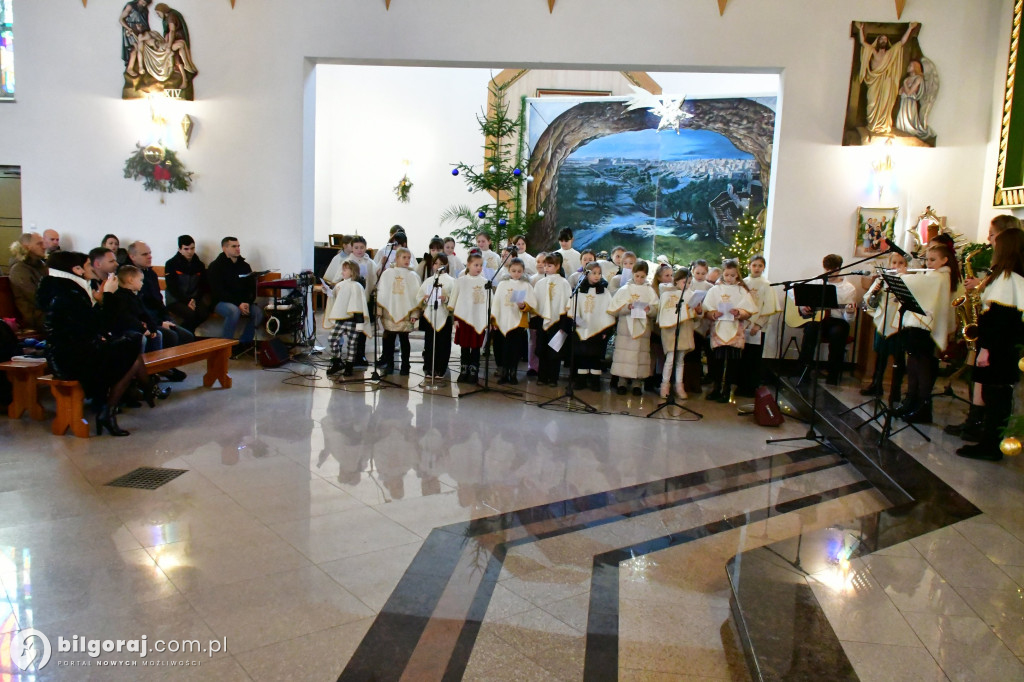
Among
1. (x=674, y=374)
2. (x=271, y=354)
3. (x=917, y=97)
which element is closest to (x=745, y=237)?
(x=917, y=97)

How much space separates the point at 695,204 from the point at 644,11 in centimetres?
510

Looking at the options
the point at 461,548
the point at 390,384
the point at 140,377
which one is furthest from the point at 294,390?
the point at 461,548

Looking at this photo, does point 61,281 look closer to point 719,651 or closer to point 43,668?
point 43,668

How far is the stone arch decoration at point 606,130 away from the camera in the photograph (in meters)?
13.3

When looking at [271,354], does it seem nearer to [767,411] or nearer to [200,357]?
[200,357]

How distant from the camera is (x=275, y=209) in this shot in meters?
9.93

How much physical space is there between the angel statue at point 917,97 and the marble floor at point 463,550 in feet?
13.5

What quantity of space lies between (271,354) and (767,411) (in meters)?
5.60

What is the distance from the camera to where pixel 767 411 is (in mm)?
7008

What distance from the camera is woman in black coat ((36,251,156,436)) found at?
227 inches

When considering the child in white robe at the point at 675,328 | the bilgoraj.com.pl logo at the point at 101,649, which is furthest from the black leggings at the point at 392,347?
the bilgoraj.com.pl logo at the point at 101,649

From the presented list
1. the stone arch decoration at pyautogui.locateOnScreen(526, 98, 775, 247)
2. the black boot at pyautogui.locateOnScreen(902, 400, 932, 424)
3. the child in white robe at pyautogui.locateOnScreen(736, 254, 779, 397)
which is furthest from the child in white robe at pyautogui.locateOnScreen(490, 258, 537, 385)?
the stone arch decoration at pyautogui.locateOnScreen(526, 98, 775, 247)

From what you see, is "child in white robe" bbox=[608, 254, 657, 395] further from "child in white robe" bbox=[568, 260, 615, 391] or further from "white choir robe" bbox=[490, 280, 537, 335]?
"white choir robe" bbox=[490, 280, 537, 335]

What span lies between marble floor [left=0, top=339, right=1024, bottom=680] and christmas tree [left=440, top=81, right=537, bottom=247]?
23.5ft
